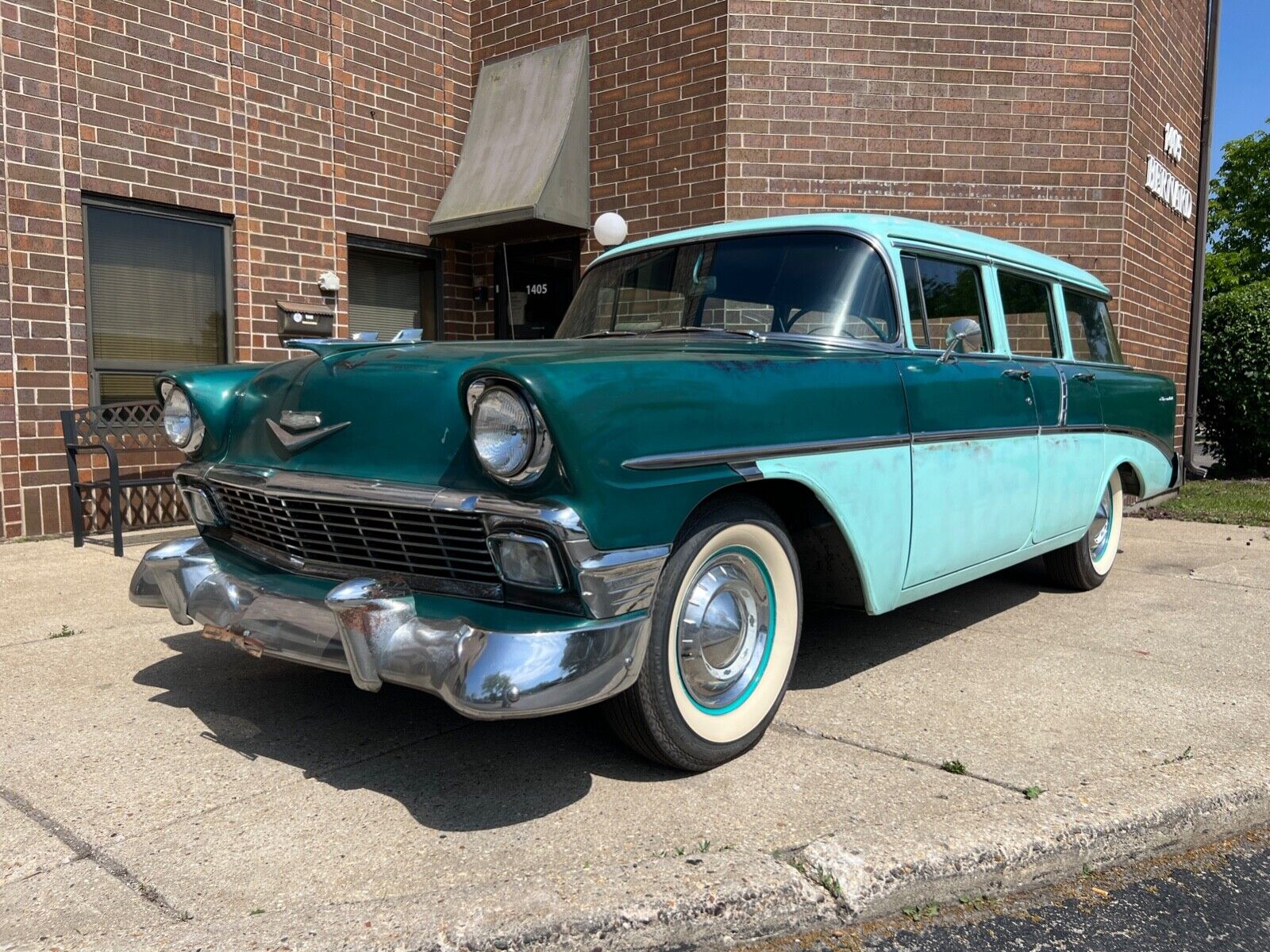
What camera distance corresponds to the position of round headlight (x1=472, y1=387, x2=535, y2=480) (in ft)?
7.44

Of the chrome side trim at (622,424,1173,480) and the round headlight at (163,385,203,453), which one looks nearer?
the chrome side trim at (622,424,1173,480)

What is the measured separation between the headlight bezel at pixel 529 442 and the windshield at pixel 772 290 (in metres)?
1.25

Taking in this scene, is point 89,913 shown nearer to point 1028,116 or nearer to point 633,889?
point 633,889

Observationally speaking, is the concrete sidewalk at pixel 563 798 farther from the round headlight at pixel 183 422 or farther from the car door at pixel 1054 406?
the round headlight at pixel 183 422

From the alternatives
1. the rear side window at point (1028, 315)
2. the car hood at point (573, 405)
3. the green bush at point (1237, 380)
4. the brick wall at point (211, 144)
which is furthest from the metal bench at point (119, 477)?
the green bush at point (1237, 380)

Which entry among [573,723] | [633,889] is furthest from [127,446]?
[633,889]

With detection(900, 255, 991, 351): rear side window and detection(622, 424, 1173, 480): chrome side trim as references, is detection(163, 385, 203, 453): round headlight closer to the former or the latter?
detection(622, 424, 1173, 480): chrome side trim

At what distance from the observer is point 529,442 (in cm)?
226

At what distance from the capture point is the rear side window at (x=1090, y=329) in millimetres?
4770

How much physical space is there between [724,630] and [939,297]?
69.4 inches

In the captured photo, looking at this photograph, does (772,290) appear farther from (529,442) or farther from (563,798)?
(563,798)

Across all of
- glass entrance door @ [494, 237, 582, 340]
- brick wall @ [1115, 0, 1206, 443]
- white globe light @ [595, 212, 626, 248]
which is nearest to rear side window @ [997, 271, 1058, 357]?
white globe light @ [595, 212, 626, 248]

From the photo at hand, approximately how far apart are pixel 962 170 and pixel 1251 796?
674cm

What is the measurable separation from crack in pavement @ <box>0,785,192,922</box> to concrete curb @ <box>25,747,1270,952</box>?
0.11 m
